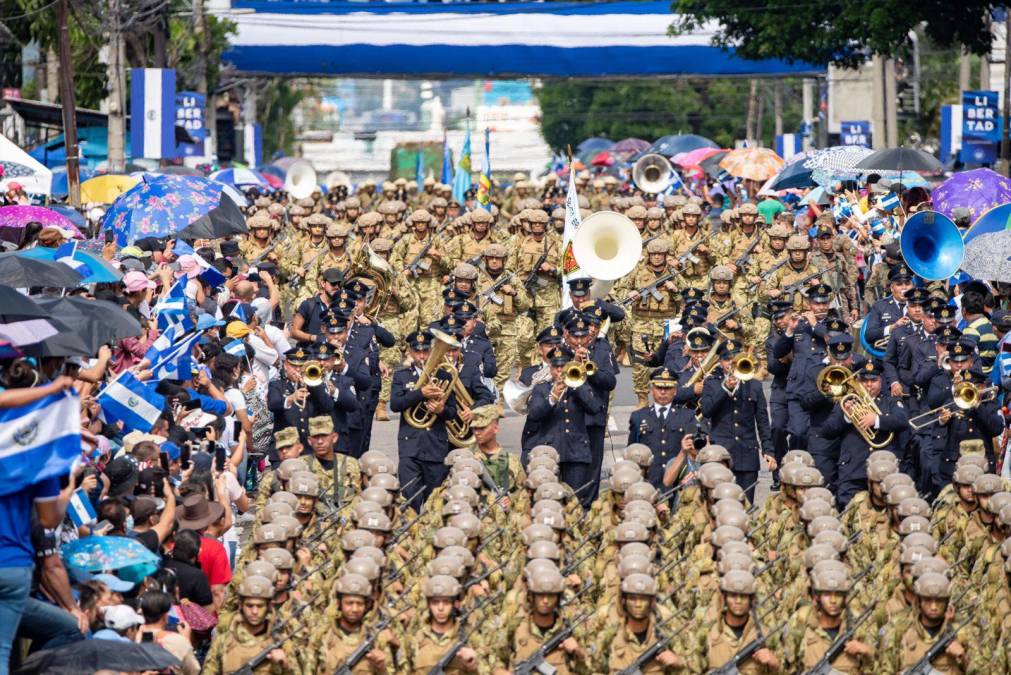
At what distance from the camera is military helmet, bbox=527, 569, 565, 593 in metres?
11.7

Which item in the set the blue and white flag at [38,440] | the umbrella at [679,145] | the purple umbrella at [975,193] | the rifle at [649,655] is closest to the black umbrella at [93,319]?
the blue and white flag at [38,440]

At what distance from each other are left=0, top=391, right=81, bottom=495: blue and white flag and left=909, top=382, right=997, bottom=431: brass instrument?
8058 millimetres

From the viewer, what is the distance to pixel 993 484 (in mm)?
13492

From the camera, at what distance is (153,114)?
32844 millimetres

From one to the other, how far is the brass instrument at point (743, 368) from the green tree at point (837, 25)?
1688 centimetres

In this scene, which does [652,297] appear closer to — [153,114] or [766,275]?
[766,275]

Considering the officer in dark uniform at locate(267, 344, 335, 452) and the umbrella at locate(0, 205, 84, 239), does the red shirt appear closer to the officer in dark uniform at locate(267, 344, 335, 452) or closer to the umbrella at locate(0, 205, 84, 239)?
the officer in dark uniform at locate(267, 344, 335, 452)

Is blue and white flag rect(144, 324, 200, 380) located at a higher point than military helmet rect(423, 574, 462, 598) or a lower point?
higher

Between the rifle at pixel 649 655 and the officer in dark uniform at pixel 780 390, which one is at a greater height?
the officer in dark uniform at pixel 780 390

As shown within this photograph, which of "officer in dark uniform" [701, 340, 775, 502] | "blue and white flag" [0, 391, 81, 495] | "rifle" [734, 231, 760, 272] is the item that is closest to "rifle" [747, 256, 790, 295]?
"rifle" [734, 231, 760, 272]

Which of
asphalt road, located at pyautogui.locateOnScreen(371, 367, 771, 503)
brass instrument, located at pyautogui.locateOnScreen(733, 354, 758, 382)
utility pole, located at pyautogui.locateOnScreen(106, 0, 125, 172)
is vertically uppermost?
utility pole, located at pyautogui.locateOnScreen(106, 0, 125, 172)

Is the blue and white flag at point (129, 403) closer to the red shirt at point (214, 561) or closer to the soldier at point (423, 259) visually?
the red shirt at point (214, 561)

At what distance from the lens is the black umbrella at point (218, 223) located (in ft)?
58.5

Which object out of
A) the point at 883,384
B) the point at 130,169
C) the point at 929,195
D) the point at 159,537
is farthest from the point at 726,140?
the point at 159,537
